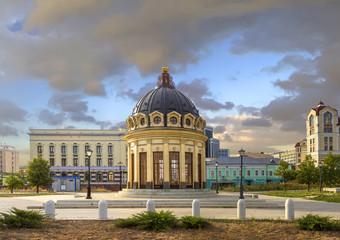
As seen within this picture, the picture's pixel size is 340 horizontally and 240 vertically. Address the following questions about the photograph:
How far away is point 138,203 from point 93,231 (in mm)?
13070

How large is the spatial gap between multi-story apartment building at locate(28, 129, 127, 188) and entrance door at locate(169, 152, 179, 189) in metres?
62.3

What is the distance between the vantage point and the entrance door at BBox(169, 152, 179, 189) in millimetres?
36562

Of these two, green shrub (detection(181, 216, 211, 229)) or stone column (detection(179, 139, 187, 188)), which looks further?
stone column (detection(179, 139, 187, 188))

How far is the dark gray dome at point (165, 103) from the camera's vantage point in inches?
1496

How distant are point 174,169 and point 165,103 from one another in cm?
699

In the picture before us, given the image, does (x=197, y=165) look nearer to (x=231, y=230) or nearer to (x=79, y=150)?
(x=231, y=230)

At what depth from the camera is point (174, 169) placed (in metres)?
37.0

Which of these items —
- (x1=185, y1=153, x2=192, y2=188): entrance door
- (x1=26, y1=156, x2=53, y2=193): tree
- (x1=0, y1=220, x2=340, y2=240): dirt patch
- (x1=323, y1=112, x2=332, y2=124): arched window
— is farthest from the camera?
(x1=323, y1=112, x2=332, y2=124): arched window

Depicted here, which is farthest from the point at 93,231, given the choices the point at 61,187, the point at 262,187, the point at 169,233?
the point at 61,187

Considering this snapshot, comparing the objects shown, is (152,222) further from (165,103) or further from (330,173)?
(330,173)

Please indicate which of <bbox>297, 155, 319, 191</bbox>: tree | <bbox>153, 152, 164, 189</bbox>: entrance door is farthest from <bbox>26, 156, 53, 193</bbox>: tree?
<bbox>297, 155, 319, 191</bbox>: tree

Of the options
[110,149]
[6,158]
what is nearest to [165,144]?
[110,149]

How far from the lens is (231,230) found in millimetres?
15758

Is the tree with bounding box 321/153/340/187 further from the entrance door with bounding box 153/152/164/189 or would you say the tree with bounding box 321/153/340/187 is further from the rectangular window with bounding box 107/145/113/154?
the rectangular window with bounding box 107/145/113/154
